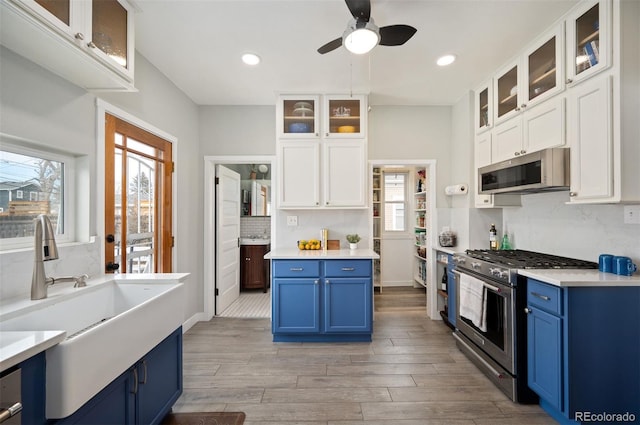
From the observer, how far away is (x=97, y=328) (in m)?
1.11

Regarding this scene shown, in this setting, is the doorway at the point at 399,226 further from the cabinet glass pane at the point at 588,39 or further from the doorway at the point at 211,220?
the cabinet glass pane at the point at 588,39

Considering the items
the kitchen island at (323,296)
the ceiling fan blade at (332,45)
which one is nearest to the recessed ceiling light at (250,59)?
the ceiling fan blade at (332,45)

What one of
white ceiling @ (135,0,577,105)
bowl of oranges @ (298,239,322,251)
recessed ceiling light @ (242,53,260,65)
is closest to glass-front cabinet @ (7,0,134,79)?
white ceiling @ (135,0,577,105)

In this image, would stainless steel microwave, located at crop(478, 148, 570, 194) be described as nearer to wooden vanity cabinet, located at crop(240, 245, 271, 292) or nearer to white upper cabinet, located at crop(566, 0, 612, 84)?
white upper cabinet, located at crop(566, 0, 612, 84)

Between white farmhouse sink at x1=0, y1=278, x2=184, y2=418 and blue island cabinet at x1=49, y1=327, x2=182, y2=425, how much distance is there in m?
0.09

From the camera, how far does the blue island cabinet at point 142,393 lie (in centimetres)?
118

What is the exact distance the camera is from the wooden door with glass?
211cm

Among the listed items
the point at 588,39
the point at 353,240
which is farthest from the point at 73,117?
the point at 588,39

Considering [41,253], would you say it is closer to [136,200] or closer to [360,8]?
[136,200]

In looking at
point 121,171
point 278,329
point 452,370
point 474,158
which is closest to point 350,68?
point 474,158

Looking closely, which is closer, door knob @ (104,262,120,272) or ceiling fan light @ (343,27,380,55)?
ceiling fan light @ (343,27,380,55)

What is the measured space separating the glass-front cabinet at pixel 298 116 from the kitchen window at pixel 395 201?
2.26 m

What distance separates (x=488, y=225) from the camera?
10.3ft

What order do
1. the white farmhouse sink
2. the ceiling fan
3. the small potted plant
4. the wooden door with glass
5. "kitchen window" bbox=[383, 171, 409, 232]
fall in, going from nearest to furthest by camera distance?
1. the white farmhouse sink
2. the ceiling fan
3. the wooden door with glass
4. the small potted plant
5. "kitchen window" bbox=[383, 171, 409, 232]
